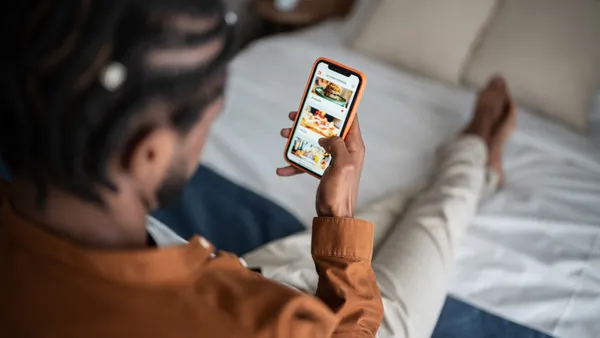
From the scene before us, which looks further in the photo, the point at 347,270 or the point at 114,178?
the point at 347,270

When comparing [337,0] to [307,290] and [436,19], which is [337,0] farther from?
[307,290]

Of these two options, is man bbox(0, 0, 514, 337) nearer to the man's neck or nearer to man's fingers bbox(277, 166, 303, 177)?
the man's neck

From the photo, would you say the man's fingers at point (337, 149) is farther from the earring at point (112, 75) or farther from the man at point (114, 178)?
the earring at point (112, 75)

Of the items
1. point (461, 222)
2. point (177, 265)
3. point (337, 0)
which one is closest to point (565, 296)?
point (461, 222)

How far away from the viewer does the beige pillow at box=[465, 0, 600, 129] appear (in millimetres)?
1526

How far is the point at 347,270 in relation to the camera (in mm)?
684

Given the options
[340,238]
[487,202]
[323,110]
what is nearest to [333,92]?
[323,110]

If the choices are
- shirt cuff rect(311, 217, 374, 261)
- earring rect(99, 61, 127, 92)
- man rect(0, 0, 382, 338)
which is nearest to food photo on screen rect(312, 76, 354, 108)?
shirt cuff rect(311, 217, 374, 261)

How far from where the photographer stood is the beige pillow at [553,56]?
5.01 feet

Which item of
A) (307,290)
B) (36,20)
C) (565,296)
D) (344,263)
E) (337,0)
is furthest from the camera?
(337,0)

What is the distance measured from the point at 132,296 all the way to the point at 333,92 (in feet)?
1.63

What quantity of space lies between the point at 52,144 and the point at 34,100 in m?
0.04

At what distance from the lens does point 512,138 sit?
1.46 meters

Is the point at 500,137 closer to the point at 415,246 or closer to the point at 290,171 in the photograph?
the point at 415,246
